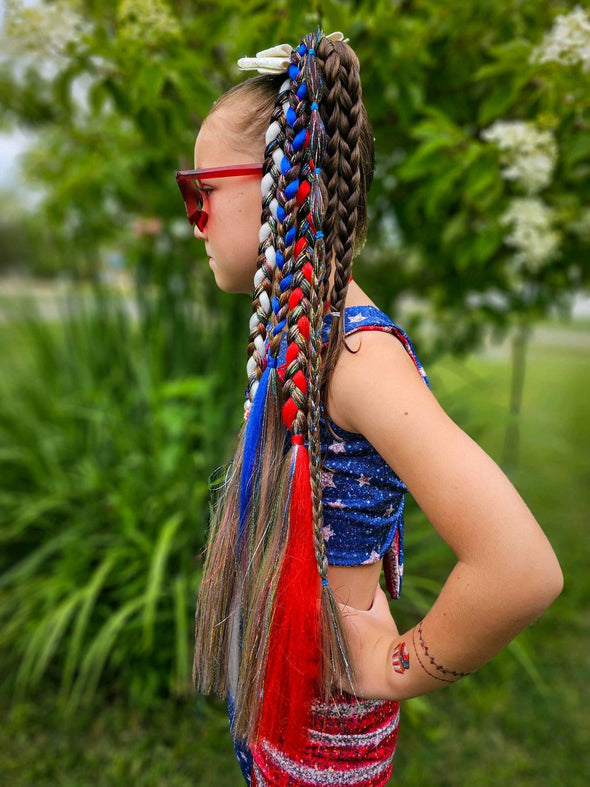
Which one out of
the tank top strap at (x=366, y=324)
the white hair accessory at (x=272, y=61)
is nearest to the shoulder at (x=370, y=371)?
the tank top strap at (x=366, y=324)

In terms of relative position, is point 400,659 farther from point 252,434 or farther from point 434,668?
point 252,434

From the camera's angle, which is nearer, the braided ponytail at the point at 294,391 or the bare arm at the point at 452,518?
the bare arm at the point at 452,518

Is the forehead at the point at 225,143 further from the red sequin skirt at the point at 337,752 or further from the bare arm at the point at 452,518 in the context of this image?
the red sequin skirt at the point at 337,752

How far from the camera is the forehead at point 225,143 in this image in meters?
1.09

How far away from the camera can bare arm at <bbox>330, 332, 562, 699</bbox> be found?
88 cm

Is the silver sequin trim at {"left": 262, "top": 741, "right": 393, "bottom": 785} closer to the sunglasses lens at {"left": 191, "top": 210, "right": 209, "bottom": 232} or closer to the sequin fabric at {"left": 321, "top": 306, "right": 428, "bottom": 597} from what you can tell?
the sequin fabric at {"left": 321, "top": 306, "right": 428, "bottom": 597}

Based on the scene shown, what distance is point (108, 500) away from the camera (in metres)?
3.08

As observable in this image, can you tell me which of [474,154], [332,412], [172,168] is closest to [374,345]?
[332,412]

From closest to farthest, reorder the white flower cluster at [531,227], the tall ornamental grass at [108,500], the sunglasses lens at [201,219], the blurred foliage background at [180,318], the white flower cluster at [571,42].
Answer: the sunglasses lens at [201,219] < the white flower cluster at [571,42] < the blurred foliage background at [180,318] < the white flower cluster at [531,227] < the tall ornamental grass at [108,500]

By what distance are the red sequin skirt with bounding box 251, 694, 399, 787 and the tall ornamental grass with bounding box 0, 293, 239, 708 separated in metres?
1.47

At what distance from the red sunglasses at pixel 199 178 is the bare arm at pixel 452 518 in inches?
12.7

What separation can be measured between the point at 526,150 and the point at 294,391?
54.9 inches

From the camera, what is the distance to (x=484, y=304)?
10.1ft

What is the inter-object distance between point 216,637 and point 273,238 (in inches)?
25.5
